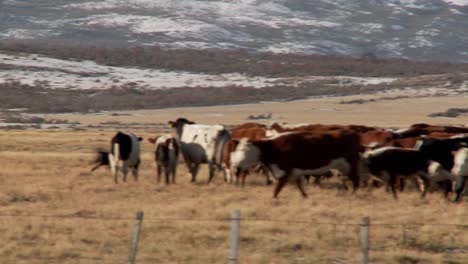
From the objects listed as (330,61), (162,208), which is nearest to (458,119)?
(162,208)

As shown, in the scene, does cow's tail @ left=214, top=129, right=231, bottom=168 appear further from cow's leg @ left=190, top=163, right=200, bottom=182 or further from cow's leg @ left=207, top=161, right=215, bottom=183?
cow's leg @ left=190, top=163, right=200, bottom=182

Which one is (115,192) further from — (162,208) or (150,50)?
(150,50)

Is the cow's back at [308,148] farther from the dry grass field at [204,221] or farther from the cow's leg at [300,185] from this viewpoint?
the dry grass field at [204,221]

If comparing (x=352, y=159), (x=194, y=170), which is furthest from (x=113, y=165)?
(x=352, y=159)

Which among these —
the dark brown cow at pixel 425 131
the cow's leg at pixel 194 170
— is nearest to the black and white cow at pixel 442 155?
the dark brown cow at pixel 425 131

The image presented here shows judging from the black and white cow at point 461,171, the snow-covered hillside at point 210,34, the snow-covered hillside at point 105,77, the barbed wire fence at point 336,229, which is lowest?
the snow-covered hillside at point 105,77

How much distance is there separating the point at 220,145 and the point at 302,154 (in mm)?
4050

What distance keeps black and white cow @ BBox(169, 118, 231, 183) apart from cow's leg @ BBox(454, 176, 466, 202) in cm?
596

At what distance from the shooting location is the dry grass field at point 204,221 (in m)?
14.2

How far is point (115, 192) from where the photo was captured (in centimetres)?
2080

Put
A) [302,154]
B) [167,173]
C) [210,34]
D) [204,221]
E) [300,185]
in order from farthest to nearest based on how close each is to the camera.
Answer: [210,34] < [167,173] < [302,154] < [300,185] < [204,221]

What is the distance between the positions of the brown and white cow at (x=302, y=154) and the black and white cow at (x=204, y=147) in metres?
2.75

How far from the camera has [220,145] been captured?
24.4 metres

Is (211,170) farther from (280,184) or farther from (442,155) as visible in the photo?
(442,155)
